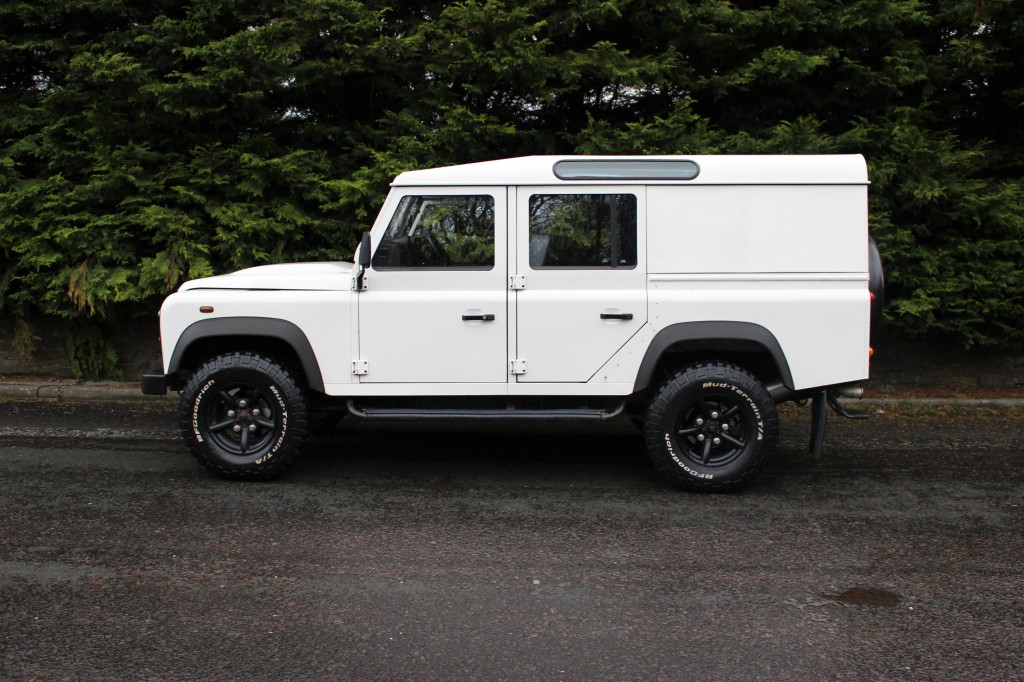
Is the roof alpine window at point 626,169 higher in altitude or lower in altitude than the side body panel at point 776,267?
higher

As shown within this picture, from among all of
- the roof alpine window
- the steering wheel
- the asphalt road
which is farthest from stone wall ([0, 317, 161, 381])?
the roof alpine window

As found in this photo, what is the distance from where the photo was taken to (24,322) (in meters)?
9.52

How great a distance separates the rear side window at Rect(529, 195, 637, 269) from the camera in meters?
5.78

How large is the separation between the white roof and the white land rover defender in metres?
0.01

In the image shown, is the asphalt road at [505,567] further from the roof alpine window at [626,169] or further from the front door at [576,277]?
the roof alpine window at [626,169]

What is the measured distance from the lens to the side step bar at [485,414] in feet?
19.1

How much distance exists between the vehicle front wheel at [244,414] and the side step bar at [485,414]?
43 centimetres

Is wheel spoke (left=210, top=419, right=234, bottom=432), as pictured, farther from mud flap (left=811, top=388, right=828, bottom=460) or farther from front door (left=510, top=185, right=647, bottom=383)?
mud flap (left=811, top=388, right=828, bottom=460)

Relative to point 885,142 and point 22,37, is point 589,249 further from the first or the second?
point 22,37

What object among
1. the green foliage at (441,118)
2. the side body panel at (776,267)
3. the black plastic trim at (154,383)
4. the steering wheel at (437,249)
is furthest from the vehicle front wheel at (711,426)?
the green foliage at (441,118)

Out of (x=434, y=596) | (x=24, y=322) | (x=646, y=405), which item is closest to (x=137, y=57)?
(x=24, y=322)

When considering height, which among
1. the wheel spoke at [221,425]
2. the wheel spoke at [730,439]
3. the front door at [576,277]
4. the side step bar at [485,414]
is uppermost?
the front door at [576,277]

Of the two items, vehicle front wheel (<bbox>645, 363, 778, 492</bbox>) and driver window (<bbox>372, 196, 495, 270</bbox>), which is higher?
driver window (<bbox>372, 196, 495, 270</bbox>)

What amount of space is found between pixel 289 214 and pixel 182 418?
12.2 feet
